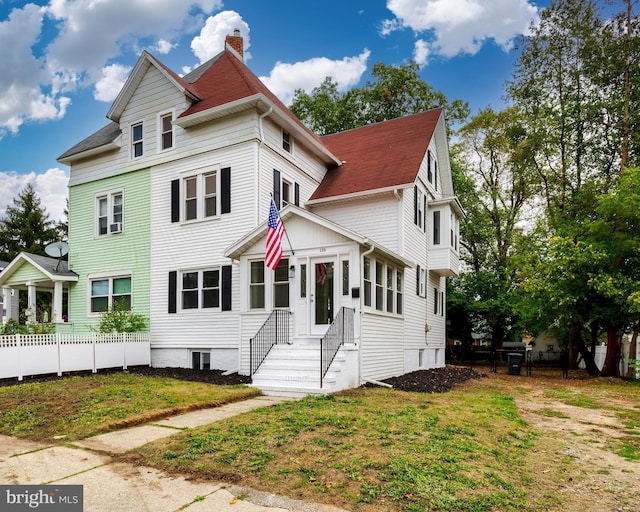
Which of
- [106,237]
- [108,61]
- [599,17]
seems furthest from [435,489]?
[599,17]

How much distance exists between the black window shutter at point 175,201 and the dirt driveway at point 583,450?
11582 millimetres

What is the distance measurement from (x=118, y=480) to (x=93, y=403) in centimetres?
398

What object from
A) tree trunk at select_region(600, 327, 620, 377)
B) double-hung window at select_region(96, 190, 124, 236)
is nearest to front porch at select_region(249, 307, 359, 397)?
double-hung window at select_region(96, 190, 124, 236)

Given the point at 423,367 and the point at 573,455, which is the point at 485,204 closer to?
the point at 423,367

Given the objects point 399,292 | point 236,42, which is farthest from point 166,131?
point 399,292

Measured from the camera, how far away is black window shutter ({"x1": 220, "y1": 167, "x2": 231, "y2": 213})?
14484mm

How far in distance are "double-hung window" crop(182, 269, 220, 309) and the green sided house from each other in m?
0.06

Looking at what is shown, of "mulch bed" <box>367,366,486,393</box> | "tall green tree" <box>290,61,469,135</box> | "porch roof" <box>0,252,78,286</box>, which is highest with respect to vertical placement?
"tall green tree" <box>290,61,469,135</box>

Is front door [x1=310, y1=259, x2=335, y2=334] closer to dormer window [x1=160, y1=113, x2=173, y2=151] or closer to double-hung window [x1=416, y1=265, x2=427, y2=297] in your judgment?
double-hung window [x1=416, y1=265, x2=427, y2=297]

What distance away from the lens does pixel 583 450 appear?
6.15 meters

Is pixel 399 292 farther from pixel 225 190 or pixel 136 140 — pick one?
pixel 136 140

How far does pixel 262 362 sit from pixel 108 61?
1514cm

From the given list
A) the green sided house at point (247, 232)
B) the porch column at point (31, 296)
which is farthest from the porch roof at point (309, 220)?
the porch column at point (31, 296)

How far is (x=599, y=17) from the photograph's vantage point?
793 inches
